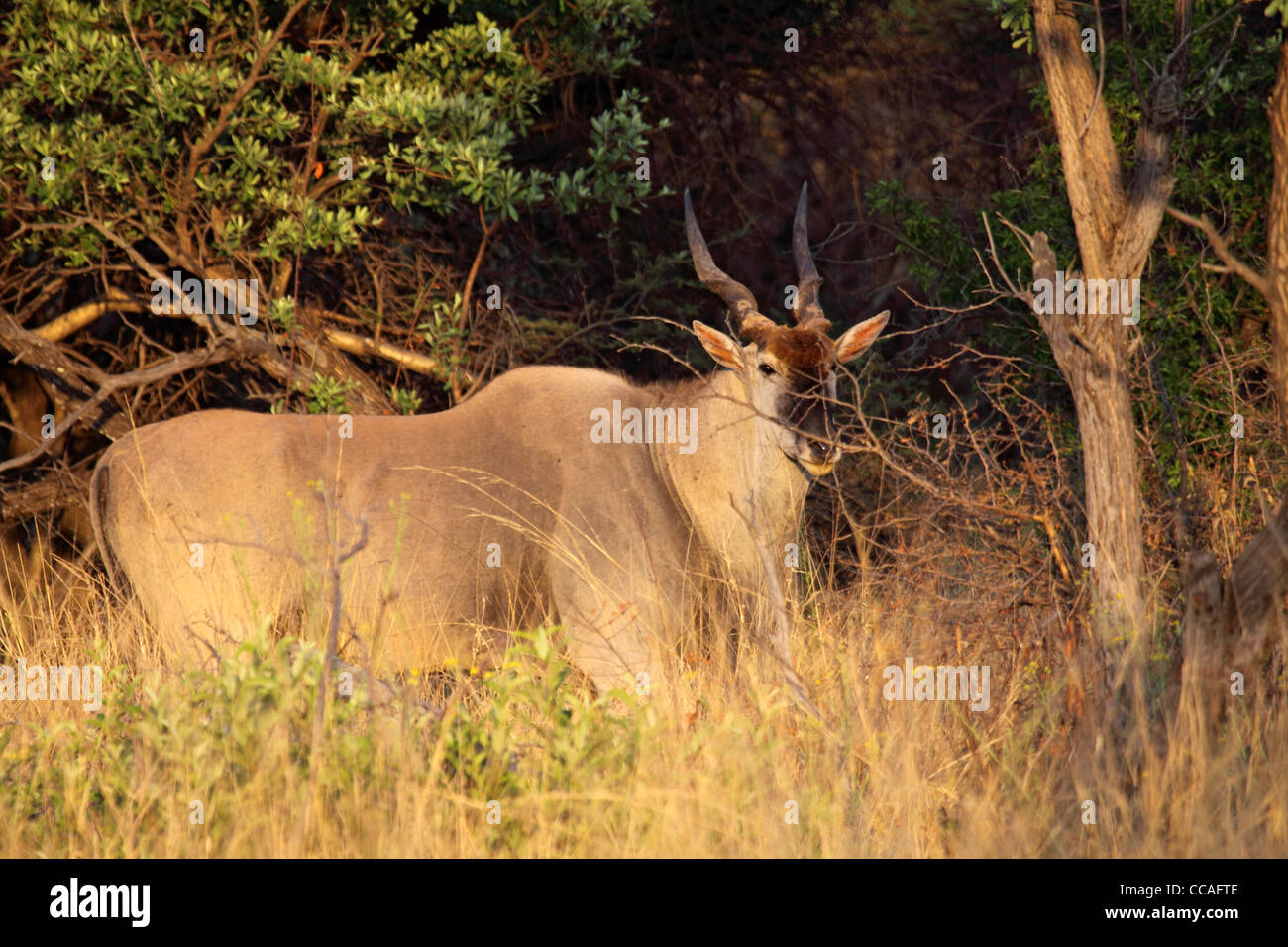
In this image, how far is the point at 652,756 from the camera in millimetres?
3508

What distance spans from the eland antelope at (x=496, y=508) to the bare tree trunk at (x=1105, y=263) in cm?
92

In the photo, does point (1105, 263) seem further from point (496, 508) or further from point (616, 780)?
point (616, 780)

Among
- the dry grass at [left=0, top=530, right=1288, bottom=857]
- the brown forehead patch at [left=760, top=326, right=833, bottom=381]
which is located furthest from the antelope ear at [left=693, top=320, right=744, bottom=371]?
the dry grass at [left=0, top=530, right=1288, bottom=857]

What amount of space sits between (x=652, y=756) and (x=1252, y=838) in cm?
154

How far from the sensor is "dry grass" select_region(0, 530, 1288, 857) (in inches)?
127

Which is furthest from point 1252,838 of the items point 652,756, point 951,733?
point 652,756

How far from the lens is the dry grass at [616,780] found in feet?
10.6

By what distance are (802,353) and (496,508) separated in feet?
4.40

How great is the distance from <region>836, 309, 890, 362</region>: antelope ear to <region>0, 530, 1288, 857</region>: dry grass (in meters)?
1.75

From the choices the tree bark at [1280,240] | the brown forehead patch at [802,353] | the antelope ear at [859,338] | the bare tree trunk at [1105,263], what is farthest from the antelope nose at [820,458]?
the tree bark at [1280,240]

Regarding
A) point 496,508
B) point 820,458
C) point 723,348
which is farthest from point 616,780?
point 723,348

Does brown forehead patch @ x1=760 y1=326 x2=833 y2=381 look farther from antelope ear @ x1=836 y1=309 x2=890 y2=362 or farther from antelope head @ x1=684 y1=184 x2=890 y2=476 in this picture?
antelope ear @ x1=836 y1=309 x2=890 y2=362

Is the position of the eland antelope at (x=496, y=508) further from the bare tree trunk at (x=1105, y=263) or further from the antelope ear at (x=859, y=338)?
the bare tree trunk at (x=1105, y=263)
